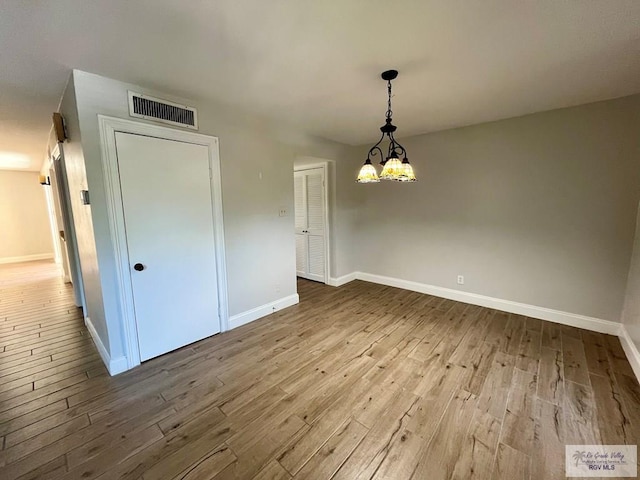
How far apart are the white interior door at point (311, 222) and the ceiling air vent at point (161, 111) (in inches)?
94.4

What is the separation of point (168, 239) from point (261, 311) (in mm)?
1490

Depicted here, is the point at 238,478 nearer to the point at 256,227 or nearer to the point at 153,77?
the point at 256,227

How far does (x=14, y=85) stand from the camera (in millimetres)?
2211

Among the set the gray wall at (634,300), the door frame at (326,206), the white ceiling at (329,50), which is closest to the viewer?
the white ceiling at (329,50)

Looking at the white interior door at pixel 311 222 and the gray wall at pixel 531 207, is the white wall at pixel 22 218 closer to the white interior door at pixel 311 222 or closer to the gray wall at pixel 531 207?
the white interior door at pixel 311 222

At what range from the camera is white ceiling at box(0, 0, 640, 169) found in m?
1.42

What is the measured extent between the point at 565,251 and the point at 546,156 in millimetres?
1148

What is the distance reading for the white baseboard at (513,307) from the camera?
2.94 m

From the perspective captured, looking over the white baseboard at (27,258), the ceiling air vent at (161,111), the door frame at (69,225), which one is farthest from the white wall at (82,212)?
the white baseboard at (27,258)

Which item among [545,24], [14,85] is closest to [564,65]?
[545,24]

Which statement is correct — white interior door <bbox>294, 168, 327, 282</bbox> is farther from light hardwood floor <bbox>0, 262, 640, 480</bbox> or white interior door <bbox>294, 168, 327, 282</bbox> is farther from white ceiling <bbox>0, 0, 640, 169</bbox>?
white ceiling <bbox>0, 0, 640, 169</bbox>

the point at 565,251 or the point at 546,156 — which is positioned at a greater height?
the point at 546,156

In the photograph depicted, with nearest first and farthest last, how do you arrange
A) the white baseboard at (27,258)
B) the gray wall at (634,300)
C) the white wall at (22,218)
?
1. the gray wall at (634,300)
2. the white wall at (22,218)
3. the white baseboard at (27,258)

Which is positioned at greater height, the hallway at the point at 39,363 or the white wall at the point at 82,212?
the white wall at the point at 82,212
